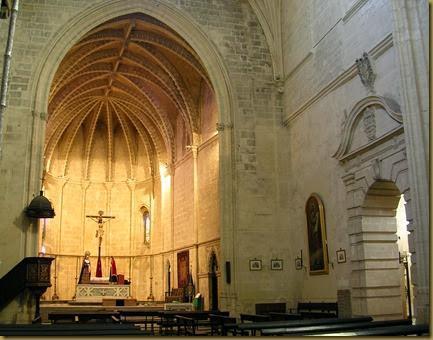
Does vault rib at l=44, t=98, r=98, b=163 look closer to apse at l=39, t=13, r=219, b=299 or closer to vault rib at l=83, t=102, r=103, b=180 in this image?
apse at l=39, t=13, r=219, b=299

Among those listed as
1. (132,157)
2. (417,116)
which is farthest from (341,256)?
(132,157)

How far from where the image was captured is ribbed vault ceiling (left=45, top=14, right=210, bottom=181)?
20094mm

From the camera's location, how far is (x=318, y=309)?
1414 centimetres

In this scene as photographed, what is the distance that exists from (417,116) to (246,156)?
7325mm

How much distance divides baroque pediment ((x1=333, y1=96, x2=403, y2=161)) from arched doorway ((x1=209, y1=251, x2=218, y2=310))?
8710 millimetres

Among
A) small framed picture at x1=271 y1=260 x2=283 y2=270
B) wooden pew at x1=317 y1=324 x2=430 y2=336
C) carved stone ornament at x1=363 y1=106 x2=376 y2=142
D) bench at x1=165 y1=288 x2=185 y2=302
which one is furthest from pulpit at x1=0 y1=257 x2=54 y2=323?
bench at x1=165 y1=288 x2=185 y2=302

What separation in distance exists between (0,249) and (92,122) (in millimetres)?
14526

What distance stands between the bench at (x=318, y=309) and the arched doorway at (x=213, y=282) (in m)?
5.89

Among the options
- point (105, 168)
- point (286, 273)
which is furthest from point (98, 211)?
point (286, 273)

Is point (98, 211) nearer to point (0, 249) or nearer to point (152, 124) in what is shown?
point (152, 124)

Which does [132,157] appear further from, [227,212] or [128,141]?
[227,212]

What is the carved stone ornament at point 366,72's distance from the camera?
40.2 ft

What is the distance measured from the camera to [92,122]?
2817cm

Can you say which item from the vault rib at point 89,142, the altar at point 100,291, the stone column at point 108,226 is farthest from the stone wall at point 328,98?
the stone column at point 108,226
